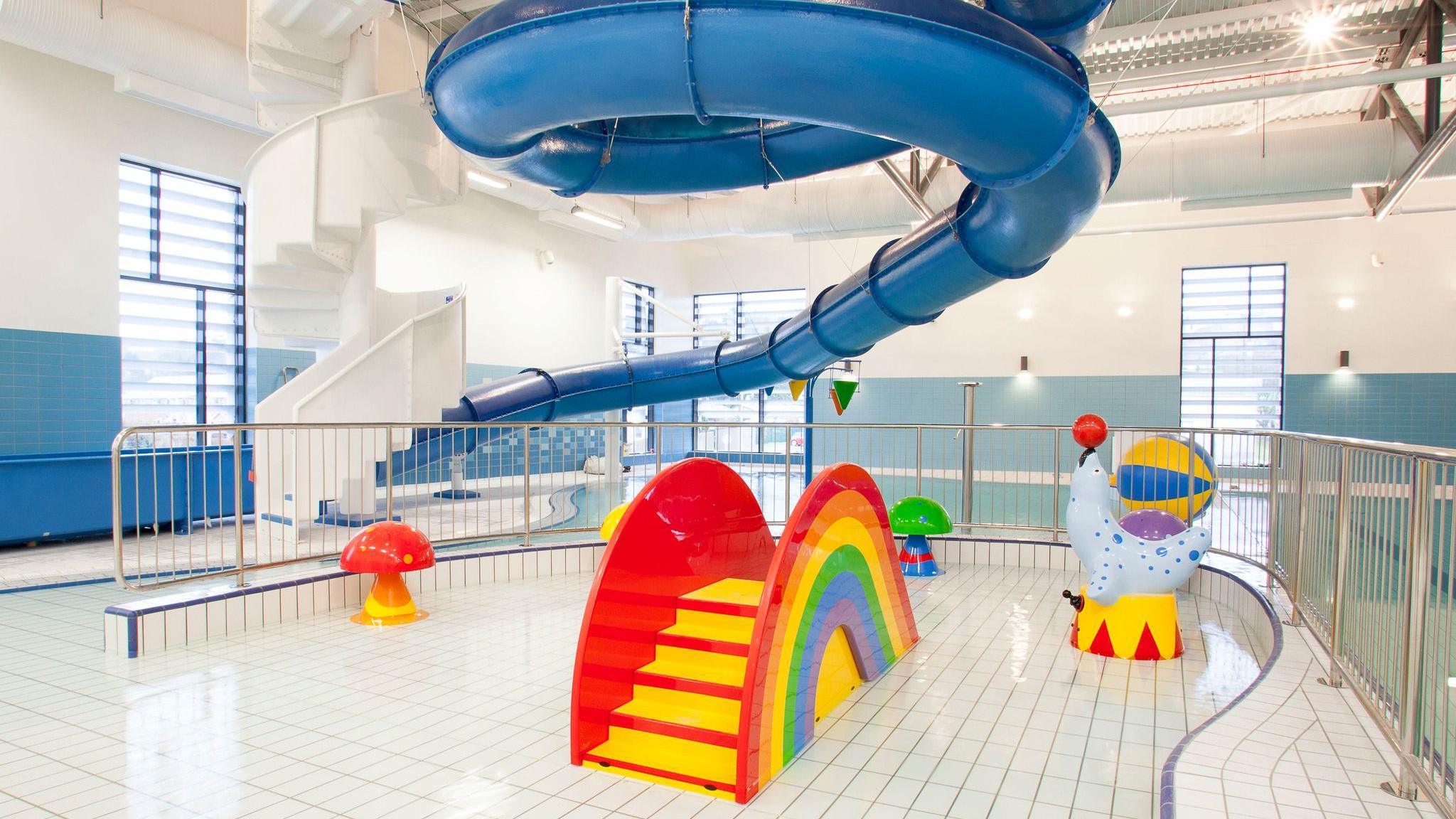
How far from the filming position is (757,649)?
2.83 metres

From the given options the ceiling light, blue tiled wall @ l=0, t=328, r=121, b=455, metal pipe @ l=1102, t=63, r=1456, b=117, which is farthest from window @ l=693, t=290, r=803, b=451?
blue tiled wall @ l=0, t=328, r=121, b=455

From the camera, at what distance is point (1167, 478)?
19.4 ft

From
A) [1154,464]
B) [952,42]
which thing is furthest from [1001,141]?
[1154,464]

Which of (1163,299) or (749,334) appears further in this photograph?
(749,334)

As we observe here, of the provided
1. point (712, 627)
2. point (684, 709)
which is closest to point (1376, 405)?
point (712, 627)

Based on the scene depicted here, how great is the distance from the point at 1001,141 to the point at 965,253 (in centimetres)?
219

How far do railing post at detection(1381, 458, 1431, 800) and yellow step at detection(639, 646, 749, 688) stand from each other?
200 centimetres

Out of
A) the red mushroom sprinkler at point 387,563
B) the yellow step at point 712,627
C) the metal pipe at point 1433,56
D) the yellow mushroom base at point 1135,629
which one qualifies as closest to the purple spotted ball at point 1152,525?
the yellow mushroom base at point 1135,629

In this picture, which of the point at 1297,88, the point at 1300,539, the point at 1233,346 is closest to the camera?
the point at 1300,539

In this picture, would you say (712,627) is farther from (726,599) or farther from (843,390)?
(843,390)

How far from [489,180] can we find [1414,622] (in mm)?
9625

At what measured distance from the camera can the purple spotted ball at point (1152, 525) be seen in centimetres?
A: 423

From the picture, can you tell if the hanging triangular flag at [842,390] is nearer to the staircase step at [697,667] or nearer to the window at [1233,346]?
the staircase step at [697,667]

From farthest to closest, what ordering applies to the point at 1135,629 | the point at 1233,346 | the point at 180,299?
1. the point at 1233,346
2. the point at 180,299
3. the point at 1135,629
